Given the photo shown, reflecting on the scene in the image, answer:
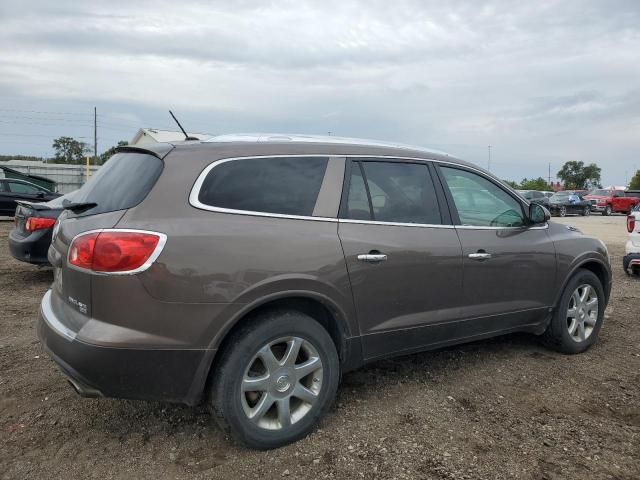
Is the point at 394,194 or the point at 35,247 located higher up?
the point at 394,194

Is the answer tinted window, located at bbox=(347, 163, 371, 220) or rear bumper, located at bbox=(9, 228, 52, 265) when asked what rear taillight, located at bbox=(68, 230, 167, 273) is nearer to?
tinted window, located at bbox=(347, 163, 371, 220)

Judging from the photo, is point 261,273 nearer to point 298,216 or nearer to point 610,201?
point 298,216

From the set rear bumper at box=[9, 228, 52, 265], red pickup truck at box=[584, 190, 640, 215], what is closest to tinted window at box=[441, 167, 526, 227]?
rear bumper at box=[9, 228, 52, 265]

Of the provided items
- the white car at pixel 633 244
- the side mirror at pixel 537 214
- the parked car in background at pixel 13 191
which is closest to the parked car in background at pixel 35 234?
the side mirror at pixel 537 214

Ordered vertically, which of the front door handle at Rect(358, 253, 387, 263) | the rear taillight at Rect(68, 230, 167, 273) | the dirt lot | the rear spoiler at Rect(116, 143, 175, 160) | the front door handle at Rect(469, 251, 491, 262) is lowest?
the dirt lot

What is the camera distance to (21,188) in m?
15.9

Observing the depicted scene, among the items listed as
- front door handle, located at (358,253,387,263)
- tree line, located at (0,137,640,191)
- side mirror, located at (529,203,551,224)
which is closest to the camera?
front door handle, located at (358,253,387,263)

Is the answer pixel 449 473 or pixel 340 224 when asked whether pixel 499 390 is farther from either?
pixel 340 224

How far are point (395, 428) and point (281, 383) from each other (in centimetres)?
82

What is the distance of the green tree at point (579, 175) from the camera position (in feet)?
259

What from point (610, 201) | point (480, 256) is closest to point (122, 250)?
point (480, 256)

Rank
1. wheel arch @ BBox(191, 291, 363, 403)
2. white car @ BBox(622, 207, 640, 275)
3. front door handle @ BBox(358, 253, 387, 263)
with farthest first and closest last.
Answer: white car @ BBox(622, 207, 640, 275)
front door handle @ BBox(358, 253, 387, 263)
wheel arch @ BBox(191, 291, 363, 403)

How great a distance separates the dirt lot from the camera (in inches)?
111

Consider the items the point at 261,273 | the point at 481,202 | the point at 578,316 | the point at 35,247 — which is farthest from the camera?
the point at 35,247
